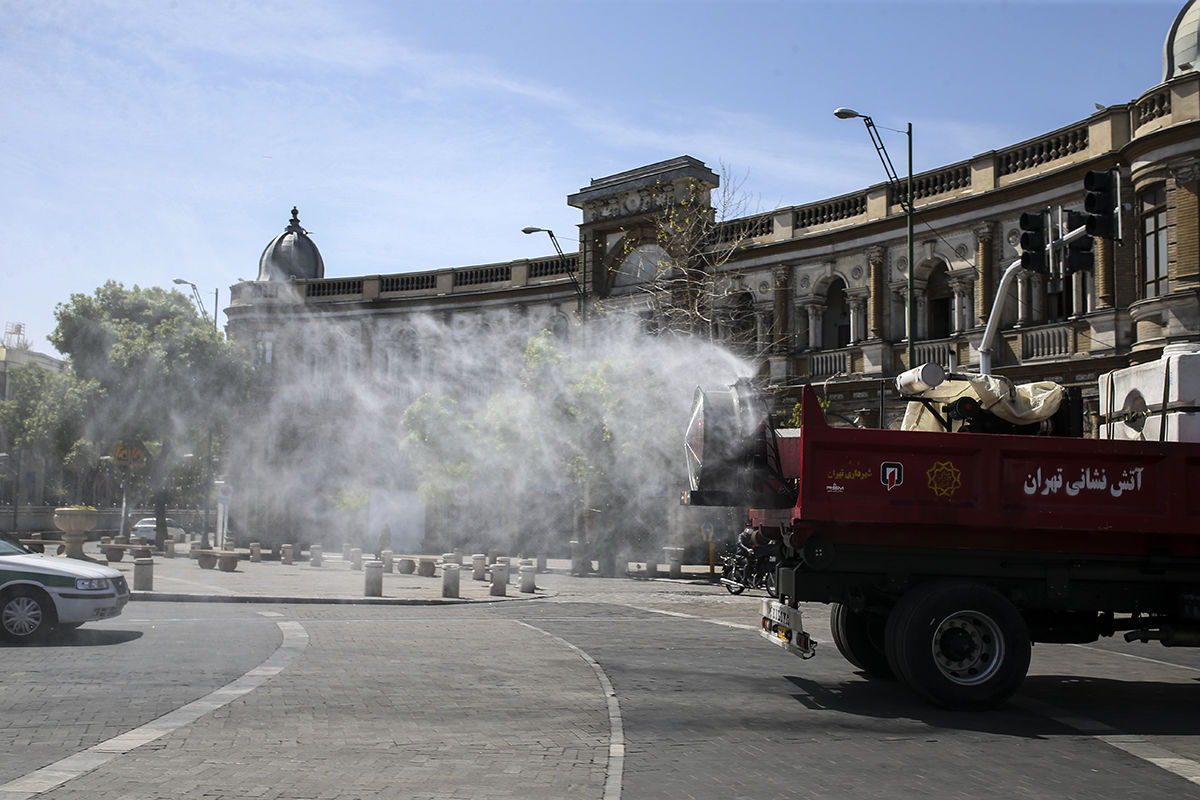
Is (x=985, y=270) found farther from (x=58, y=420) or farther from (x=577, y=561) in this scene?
(x=58, y=420)

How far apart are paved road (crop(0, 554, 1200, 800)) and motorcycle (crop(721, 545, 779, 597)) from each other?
2.91 ft

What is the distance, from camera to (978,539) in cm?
853

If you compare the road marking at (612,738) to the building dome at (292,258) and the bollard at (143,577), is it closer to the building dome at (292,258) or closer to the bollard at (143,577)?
the bollard at (143,577)

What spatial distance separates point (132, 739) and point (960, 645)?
20.2 feet

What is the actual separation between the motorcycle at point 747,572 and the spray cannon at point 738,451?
0.65 metres

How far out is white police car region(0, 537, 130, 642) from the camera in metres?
11.6

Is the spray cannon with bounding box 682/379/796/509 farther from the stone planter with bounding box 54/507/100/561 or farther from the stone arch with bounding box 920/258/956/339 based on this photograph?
the stone planter with bounding box 54/507/100/561

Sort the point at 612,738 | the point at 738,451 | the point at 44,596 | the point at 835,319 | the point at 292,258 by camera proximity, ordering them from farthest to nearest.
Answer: the point at 292,258
the point at 835,319
the point at 44,596
the point at 738,451
the point at 612,738

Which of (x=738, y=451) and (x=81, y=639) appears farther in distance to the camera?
(x=81, y=639)

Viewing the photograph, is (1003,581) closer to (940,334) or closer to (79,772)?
(79,772)

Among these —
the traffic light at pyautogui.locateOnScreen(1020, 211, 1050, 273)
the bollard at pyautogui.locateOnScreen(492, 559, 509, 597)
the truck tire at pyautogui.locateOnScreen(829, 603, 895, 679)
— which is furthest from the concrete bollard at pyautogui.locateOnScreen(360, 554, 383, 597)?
the traffic light at pyautogui.locateOnScreen(1020, 211, 1050, 273)

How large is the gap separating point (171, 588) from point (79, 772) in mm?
14921

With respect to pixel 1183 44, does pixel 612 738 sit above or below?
below

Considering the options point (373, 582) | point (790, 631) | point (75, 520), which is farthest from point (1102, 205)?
point (75, 520)
